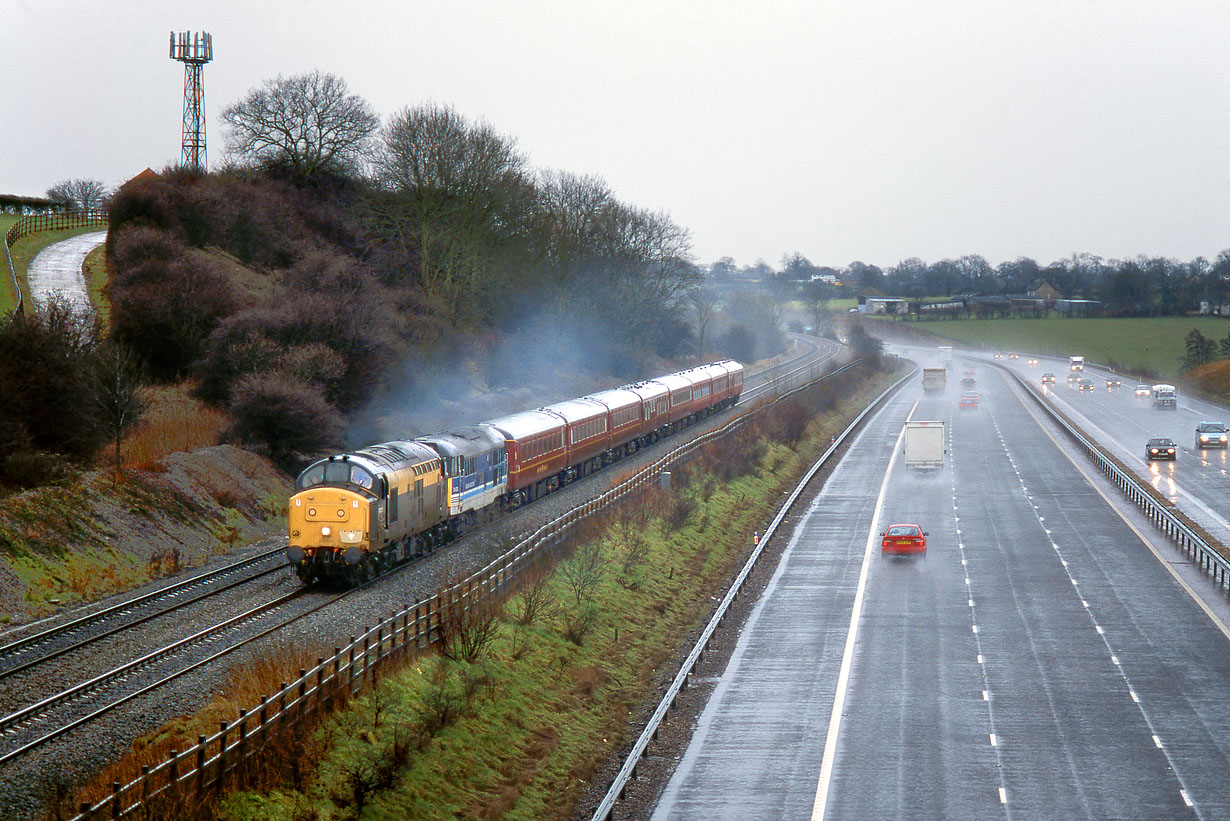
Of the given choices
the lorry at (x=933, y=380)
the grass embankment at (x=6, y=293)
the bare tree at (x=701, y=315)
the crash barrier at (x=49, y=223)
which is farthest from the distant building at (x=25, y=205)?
the lorry at (x=933, y=380)

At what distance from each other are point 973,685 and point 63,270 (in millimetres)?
59998

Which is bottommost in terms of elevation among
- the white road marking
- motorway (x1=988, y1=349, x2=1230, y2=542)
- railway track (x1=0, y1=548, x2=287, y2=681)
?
the white road marking

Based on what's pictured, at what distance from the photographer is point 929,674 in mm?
25000

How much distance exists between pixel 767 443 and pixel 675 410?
271 inches

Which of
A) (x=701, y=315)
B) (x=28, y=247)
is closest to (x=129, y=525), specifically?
(x=28, y=247)

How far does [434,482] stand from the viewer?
107 feet

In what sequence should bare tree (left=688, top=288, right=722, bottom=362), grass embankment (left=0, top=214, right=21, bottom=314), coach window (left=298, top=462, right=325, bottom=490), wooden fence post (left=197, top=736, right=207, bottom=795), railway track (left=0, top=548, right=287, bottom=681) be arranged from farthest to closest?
1. bare tree (left=688, top=288, right=722, bottom=362)
2. grass embankment (left=0, top=214, right=21, bottom=314)
3. coach window (left=298, top=462, right=325, bottom=490)
4. railway track (left=0, top=548, right=287, bottom=681)
5. wooden fence post (left=197, top=736, right=207, bottom=795)

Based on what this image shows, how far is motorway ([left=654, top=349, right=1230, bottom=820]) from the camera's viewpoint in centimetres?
1850

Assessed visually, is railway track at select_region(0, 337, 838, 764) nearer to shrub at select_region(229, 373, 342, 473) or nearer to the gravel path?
shrub at select_region(229, 373, 342, 473)

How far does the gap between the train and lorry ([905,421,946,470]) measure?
45.2ft

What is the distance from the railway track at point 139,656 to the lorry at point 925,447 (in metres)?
34.2

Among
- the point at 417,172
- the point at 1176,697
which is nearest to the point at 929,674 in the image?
the point at 1176,697

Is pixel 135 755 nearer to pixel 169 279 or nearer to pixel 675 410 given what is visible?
pixel 169 279

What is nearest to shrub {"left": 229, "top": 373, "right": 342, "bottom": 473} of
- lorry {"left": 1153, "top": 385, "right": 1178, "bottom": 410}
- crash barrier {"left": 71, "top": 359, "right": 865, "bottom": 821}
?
crash barrier {"left": 71, "top": 359, "right": 865, "bottom": 821}
